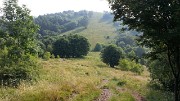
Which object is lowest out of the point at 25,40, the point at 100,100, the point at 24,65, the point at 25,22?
the point at 100,100

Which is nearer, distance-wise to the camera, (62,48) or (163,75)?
(163,75)

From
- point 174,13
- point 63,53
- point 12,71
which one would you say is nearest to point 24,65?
point 12,71

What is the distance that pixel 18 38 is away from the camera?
30516mm

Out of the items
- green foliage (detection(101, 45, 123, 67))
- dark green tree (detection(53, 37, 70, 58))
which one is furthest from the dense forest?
dark green tree (detection(53, 37, 70, 58))

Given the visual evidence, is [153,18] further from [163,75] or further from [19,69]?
[163,75]

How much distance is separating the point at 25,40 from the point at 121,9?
55.6 feet

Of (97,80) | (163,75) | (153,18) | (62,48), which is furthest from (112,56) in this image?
(153,18)

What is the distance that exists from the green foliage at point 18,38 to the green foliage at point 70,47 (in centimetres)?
8336

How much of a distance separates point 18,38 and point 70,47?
8555cm

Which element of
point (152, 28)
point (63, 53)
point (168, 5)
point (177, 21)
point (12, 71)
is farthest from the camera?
point (63, 53)

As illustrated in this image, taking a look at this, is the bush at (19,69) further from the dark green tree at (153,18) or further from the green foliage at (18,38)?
the dark green tree at (153,18)

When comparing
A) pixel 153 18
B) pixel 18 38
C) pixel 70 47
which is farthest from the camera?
pixel 70 47

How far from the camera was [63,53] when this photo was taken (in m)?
116

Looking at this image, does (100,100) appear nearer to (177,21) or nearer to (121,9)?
(121,9)
